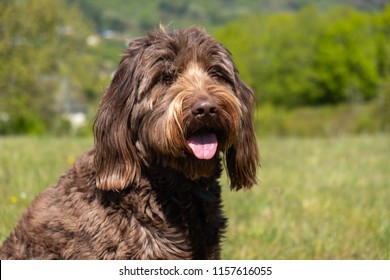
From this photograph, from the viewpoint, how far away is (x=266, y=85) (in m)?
82.9

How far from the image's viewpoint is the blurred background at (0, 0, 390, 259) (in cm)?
669

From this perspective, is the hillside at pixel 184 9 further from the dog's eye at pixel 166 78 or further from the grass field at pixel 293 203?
the dog's eye at pixel 166 78

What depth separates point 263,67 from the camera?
Result: 84.1 m

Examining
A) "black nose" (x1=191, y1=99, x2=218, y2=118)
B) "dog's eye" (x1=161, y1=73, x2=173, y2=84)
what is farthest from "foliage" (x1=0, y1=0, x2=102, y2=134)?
"black nose" (x1=191, y1=99, x2=218, y2=118)

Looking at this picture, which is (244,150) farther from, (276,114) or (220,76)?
(276,114)

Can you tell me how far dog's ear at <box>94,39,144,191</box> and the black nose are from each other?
468 mm

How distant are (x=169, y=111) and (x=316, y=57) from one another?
76856mm

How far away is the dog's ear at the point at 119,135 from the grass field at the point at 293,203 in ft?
6.49

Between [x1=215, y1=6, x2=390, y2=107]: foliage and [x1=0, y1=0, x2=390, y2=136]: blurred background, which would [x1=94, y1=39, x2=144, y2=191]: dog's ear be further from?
[x1=215, y1=6, x2=390, y2=107]: foliage

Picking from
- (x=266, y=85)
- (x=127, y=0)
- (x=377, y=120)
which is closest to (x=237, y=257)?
(x=377, y=120)

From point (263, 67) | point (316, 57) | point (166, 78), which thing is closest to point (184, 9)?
point (263, 67)

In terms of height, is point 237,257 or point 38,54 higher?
point 38,54

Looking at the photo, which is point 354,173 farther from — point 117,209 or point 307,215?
point 117,209

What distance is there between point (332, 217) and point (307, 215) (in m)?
0.28
